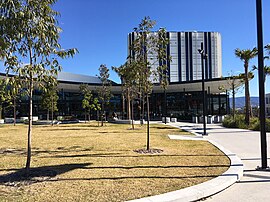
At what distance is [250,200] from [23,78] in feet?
18.7

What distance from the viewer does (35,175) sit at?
6.99m

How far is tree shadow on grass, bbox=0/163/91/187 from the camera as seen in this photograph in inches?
252

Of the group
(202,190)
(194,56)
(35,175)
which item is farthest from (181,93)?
(202,190)

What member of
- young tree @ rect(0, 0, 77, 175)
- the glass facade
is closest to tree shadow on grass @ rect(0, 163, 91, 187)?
young tree @ rect(0, 0, 77, 175)

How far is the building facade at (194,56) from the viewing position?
35.7m

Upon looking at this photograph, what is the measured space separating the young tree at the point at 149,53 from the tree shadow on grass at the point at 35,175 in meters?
4.10

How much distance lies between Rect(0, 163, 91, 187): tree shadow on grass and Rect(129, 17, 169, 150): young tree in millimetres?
4100

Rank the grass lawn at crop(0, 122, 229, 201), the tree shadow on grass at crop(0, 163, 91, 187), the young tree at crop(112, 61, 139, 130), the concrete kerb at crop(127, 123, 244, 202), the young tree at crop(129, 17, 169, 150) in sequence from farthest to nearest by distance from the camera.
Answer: the young tree at crop(112, 61, 139, 130)
the young tree at crop(129, 17, 169, 150)
the tree shadow on grass at crop(0, 163, 91, 187)
the grass lawn at crop(0, 122, 229, 201)
the concrete kerb at crop(127, 123, 244, 202)

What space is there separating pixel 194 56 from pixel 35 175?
3317cm

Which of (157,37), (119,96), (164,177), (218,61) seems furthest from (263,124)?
(119,96)

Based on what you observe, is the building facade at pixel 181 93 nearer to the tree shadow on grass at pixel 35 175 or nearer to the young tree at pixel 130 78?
the young tree at pixel 130 78

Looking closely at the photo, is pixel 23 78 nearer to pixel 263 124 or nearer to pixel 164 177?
pixel 164 177

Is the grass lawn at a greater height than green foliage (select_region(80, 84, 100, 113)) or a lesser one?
lesser

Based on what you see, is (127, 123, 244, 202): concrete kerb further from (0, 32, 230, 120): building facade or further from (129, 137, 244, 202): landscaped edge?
(0, 32, 230, 120): building facade
